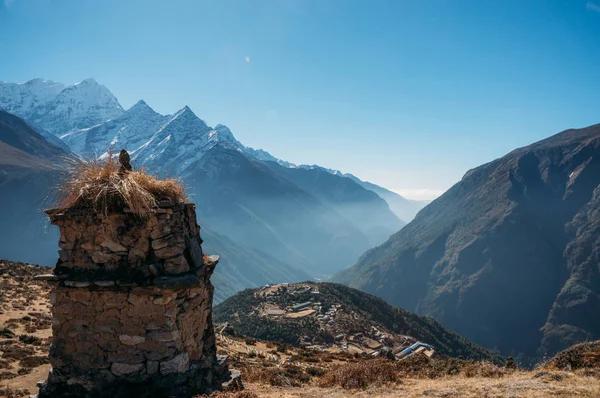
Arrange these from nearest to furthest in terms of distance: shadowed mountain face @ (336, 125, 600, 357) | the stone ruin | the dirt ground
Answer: the stone ruin, the dirt ground, shadowed mountain face @ (336, 125, 600, 357)

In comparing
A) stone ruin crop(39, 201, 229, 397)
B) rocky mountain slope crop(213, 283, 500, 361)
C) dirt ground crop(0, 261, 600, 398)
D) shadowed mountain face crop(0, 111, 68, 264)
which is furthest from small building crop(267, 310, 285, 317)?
shadowed mountain face crop(0, 111, 68, 264)

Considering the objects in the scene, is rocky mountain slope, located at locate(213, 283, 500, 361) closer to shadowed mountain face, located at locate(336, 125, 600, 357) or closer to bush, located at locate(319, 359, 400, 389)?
bush, located at locate(319, 359, 400, 389)

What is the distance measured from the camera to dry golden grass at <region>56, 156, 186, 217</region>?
6.17m

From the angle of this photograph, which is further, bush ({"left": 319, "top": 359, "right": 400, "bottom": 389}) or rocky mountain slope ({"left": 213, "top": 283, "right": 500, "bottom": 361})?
rocky mountain slope ({"left": 213, "top": 283, "right": 500, "bottom": 361})

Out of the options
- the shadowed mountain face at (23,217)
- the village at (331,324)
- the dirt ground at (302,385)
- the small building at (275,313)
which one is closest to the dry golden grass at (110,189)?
the dirt ground at (302,385)

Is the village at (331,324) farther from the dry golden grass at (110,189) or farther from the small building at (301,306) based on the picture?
the dry golden grass at (110,189)

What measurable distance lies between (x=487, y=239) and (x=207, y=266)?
17557 cm

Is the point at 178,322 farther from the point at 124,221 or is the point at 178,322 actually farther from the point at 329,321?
the point at 329,321

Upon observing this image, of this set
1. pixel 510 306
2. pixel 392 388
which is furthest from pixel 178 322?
pixel 510 306

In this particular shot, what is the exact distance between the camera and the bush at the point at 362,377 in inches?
320

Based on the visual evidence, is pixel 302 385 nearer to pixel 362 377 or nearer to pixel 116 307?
pixel 362 377

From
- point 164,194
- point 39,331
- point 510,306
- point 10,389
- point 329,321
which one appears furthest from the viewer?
point 510,306

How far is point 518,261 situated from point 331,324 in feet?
489

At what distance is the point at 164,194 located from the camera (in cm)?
681
